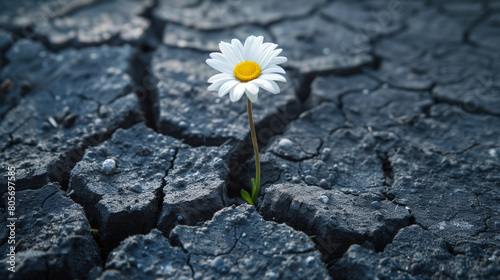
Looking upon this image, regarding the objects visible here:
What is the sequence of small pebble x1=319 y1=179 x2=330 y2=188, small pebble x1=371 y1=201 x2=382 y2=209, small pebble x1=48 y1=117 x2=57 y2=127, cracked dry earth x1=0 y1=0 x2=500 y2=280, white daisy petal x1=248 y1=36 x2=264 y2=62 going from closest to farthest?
cracked dry earth x1=0 y1=0 x2=500 y2=280, white daisy petal x1=248 y1=36 x2=264 y2=62, small pebble x1=371 y1=201 x2=382 y2=209, small pebble x1=319 y1=179 x2=330 y2=188, small pebble x1=48 y1=117 x2=57 y2=127

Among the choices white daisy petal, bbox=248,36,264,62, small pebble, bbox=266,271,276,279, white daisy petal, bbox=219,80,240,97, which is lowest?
small pebble, bbox=266,271,276,279

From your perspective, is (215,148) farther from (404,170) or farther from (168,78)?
(404,170)

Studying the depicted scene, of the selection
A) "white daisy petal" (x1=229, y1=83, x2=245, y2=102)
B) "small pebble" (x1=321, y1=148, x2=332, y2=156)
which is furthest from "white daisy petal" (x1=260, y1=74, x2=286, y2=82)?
"small pebble" (x1=321, y1=148, x2=332, y2=156)

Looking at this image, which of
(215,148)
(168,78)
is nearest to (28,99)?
(168,78)

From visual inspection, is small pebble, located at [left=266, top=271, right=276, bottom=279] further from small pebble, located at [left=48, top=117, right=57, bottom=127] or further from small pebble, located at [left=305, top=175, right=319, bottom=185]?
small pebble, located at [left=48, top=117, right=57, bottom=127]

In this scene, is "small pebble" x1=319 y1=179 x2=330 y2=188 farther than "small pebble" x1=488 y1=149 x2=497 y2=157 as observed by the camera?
No

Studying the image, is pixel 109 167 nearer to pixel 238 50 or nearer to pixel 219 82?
pixel 219 82
